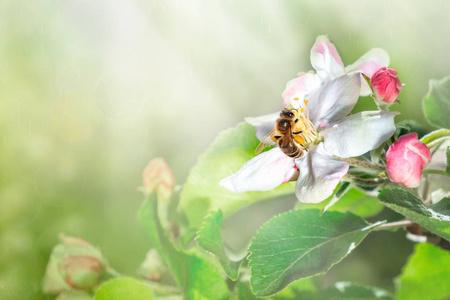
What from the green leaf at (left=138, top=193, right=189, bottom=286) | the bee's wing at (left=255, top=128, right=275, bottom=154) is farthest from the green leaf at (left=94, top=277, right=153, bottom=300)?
the bee's wing at (left=255, top=128, right=275, bottom=154)

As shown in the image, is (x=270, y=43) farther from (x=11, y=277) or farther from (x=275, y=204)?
(x=11, y=277)

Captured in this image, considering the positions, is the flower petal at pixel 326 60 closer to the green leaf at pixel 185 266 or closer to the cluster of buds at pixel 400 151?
the cluster of buds at pixel 400 151

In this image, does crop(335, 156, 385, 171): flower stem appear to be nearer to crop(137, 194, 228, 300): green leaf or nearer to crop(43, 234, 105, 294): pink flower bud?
crop(137, 194, 228, 300): green leaf

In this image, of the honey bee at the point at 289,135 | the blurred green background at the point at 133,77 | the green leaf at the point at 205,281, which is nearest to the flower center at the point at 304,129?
the honey bee at the point at 289,135

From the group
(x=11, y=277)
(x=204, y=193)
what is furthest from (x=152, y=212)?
(x=11, y=277)

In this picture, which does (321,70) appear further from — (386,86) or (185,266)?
(185,266)

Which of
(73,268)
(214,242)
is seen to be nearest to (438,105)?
(214,242)
